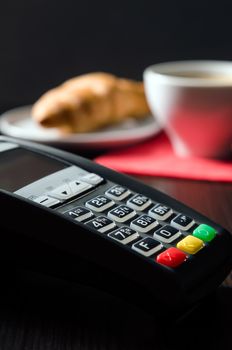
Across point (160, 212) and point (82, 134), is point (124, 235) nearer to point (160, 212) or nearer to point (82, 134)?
point (160, 212)

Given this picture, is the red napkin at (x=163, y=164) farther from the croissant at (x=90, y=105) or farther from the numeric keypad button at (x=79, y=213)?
the numeric keypad button at (x=79, y=213)

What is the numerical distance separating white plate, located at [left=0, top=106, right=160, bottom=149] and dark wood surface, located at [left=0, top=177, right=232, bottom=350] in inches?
11.4

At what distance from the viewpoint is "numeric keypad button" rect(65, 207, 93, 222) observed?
15.0 inches

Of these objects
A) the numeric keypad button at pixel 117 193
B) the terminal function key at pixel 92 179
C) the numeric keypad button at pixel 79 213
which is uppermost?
the numeric keypad button at pixel 79 213

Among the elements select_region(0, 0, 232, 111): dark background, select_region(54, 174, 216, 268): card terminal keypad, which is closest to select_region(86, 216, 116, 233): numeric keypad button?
select_region(54, 174, 216, 268): card terminal keypad

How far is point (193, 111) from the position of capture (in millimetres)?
670

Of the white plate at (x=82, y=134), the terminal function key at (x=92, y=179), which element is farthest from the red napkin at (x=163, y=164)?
the terminal function key at (x=92, y=179)

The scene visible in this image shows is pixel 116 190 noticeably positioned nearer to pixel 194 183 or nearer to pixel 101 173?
pixel 101 173

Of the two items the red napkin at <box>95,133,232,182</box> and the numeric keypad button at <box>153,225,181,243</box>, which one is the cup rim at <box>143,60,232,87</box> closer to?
the red napkin at <box>95,133,232,182</box>

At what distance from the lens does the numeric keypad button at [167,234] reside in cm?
38

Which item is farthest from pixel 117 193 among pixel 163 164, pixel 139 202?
pixel 163 164

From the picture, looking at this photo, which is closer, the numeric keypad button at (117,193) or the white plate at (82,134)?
the numeric keypad button at (117,193)

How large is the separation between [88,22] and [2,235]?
66 cm

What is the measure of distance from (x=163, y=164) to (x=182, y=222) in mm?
265
